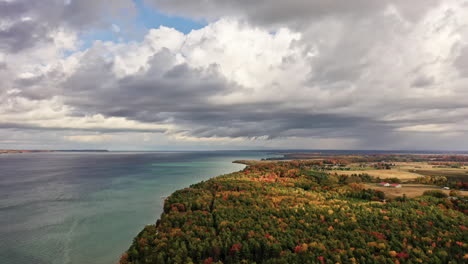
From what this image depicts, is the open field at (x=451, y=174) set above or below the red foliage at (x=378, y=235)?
below

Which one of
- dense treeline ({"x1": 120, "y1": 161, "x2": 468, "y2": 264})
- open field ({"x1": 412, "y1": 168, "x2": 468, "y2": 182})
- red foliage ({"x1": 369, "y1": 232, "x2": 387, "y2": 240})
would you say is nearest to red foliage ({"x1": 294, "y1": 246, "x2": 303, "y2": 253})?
dense treeline ({"x1": 120, "y1": 161, "x2": 468, "y2": 264})

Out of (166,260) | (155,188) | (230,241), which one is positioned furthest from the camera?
(155,188)

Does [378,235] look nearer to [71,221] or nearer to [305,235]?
[305,235]

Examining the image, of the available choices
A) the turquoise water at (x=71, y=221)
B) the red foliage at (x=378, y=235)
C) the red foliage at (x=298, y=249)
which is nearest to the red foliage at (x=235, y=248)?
the red foliage at (x=298, y=249)

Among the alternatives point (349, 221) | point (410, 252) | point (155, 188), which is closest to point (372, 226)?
point (349, 221)

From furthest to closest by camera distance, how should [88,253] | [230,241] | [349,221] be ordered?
[88,253] → [349,221] → [230,241]

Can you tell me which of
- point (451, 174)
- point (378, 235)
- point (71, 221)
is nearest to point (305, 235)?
point (378, 235)

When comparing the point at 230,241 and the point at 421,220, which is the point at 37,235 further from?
the point at 421,220

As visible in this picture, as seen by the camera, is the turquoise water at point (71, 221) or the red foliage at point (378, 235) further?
the turquoise water at point (71, 221)

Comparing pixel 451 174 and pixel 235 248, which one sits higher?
pixel 235 248

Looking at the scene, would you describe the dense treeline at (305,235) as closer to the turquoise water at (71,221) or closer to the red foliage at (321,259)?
the red foliage at (321,259)

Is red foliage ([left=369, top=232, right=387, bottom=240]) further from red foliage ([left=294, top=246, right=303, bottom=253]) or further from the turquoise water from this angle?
the turquoise water
